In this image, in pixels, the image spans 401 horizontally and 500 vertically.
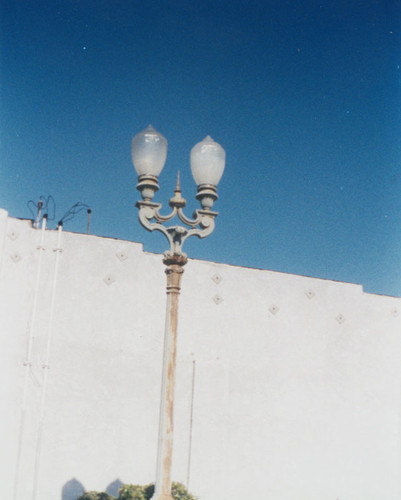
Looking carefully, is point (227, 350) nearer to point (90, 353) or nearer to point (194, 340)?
point (194, 340)

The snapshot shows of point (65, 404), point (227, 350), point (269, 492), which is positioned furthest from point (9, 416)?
point (269, 492)

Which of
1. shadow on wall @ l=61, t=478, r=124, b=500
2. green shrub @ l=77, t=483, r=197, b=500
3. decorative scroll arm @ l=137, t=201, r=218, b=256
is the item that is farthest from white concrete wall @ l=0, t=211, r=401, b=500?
decorative scroll arm @ l=137, t=201, r=218, b=256

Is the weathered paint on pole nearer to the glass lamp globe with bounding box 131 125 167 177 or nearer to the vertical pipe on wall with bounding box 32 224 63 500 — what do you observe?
the glass lamp globe with bounding box 131 125 167 177

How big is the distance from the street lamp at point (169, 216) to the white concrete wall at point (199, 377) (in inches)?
289

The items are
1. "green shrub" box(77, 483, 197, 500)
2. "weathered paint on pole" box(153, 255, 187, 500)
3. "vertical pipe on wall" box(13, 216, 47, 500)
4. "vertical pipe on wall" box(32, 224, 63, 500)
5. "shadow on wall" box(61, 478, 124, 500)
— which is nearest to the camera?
"weathered paint on pole" box(153, 255, 187, 500)

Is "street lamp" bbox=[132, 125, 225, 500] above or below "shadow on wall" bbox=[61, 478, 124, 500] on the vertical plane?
above

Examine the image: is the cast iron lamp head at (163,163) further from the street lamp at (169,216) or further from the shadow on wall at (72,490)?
the shadow on wall at (72,490)

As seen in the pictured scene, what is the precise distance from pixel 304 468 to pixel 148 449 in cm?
417

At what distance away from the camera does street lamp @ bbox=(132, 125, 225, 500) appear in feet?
23.3

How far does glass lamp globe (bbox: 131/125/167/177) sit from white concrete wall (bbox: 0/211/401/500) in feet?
24.4

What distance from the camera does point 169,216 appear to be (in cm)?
770

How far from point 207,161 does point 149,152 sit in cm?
72

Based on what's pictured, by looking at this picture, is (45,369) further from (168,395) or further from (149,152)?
(149,152)

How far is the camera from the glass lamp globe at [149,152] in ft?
25.1
